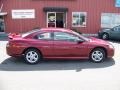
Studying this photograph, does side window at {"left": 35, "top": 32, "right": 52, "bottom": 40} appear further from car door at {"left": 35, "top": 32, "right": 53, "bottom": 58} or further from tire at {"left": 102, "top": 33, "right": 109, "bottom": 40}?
tire at {"left": 102, "top": 33, "right": 109, "bottom": 40}

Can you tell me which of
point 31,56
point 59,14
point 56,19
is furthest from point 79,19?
point 31,56

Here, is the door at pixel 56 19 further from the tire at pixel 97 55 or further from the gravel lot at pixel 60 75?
the tire at pixel 97 55

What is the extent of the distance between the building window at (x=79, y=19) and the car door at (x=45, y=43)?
16.1 meters

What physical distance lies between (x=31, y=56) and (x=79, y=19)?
16.6m

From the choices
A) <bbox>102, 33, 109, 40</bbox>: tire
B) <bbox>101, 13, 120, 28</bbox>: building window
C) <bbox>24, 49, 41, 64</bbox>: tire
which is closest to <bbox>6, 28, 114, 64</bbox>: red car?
<bbox>24, 49, 41, 64</bbox>: tire

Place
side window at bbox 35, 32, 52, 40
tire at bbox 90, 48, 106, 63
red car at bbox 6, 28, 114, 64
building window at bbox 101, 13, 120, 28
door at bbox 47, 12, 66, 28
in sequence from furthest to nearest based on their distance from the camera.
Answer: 1. building window at bbox 101, 13, 120, 28
2. door at bbox 47, 12, 66, 28
3. tire at bbox 90, 48, 106, 63
4. side window at bbox 35, 32, 52, 40
5. red car at bbox 6, 28, 114, 64

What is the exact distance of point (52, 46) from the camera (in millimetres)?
12516

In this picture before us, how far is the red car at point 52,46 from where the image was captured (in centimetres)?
1246

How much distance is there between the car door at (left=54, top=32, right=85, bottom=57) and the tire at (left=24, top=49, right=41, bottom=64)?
0.79 meters

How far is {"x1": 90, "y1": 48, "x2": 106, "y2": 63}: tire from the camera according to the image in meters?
12.8

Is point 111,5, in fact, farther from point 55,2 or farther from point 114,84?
point 114,84

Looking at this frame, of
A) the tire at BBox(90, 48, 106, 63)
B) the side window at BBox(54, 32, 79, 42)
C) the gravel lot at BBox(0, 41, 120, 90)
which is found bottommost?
the gravel lot at BBox(0, 41, 120, 90)

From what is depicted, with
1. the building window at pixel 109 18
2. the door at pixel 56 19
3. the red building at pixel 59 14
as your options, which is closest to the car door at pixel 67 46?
the red building at pixel 59 14

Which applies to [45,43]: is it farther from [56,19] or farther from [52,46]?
[56,19]
